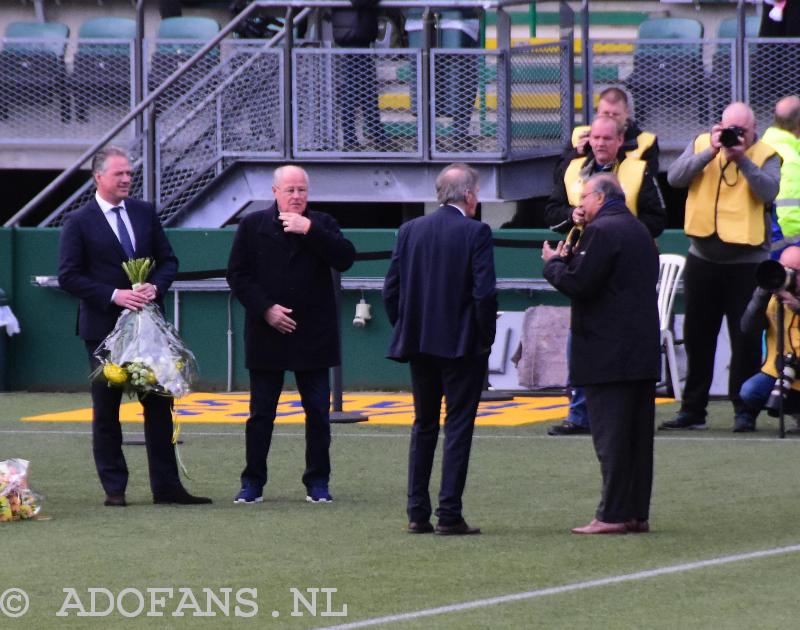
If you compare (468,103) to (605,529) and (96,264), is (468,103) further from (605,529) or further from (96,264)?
(605,529)

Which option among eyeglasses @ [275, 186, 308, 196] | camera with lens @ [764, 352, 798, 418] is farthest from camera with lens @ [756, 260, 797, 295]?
eyeglasses @ [275, 186, 308, 196]

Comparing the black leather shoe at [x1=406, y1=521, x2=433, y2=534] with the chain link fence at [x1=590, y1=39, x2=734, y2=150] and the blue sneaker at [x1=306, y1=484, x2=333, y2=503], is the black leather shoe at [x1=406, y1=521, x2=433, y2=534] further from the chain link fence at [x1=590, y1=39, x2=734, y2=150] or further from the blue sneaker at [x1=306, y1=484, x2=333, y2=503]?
the chain link fence at [x1=590, y1=39, x2=734, y2=150]

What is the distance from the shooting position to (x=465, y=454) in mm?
9195

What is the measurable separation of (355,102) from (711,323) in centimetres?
488

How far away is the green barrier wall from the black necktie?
6294mm

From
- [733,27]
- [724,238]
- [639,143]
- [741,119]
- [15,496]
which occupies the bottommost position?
[15,496]

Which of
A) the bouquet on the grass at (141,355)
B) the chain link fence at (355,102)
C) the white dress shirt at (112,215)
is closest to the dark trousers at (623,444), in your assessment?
the bouquet on the grass at (141,355)

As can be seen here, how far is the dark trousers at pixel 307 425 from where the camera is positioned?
10438 mm

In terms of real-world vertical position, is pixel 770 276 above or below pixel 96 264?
below

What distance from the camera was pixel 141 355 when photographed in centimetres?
1019

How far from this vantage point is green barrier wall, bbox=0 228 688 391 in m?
16.6

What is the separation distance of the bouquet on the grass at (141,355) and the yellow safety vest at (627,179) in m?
3.30

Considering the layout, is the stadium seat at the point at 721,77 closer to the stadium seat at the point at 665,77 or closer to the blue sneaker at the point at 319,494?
the stadium seat at the point at 665,77

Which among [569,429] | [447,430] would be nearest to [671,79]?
[569,429]
